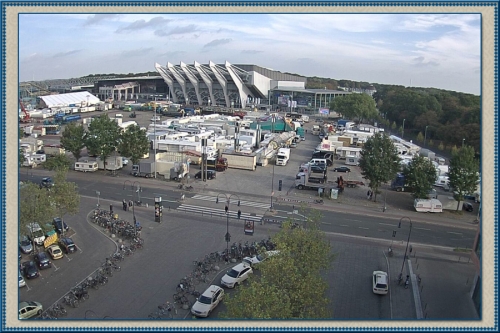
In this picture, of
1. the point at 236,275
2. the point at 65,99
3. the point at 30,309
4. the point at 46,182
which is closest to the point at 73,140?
the point at 46,182

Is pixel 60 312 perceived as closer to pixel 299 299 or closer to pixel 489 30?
pixel 299 299

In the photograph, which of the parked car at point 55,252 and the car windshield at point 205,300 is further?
the parked car at point 55,252

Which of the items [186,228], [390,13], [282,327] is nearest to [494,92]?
[390,13]

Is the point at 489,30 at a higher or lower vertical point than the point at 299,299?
higher

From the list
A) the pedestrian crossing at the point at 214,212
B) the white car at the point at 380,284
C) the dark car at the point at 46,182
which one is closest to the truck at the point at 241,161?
the pedestrian crossing at the point at 214,212

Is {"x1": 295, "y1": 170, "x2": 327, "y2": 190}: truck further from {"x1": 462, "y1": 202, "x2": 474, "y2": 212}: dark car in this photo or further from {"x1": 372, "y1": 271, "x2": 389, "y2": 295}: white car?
{"x1": 372, "y1": 271, "x2": 389, "y2": 295}: white car

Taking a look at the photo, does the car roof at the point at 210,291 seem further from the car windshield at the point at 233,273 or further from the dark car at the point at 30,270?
the dark car at the point at 30,270

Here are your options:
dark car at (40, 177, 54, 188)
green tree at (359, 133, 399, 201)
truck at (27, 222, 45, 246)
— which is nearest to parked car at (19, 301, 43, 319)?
truck at (27, 222, 45, 246)

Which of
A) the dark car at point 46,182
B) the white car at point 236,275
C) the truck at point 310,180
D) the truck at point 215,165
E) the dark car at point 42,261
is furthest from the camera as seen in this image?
the truck at point 215,165
